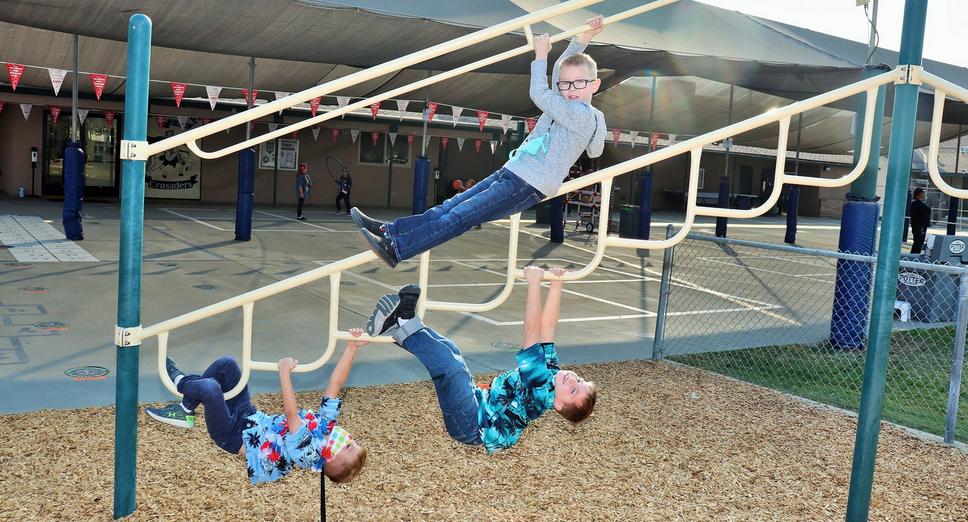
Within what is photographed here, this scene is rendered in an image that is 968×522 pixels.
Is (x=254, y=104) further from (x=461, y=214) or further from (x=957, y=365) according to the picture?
(x=461, y=214)

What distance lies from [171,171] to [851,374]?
944 inches

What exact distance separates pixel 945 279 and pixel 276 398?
1053cm

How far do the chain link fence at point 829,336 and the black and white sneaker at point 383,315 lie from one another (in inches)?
207

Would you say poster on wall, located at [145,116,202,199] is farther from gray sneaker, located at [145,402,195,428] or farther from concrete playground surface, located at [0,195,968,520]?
gray sneaker, located at [145,402,195,428]

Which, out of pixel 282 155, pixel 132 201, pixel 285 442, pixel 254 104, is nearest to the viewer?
pixel 285 442

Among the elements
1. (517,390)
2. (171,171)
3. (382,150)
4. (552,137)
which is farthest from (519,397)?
(382,150)

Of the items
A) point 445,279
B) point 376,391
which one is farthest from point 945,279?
point 376,391

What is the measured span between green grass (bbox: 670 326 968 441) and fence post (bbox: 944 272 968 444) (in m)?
0.32

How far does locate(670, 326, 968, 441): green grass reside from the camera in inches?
309

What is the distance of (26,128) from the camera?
25375 mm

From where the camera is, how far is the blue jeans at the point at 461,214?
11.5 ft

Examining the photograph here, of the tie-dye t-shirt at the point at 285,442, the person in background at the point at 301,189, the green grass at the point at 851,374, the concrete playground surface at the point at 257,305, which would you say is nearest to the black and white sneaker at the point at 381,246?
the tie-dye t-shirt at the point at 285,442

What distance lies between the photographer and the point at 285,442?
375 centimetres

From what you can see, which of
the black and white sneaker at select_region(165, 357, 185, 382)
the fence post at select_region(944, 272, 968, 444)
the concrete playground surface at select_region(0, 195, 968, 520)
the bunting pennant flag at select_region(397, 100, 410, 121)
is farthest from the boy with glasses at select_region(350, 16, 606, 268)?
the bunting pennant flag at select_region(397, 100, 410, 121)
